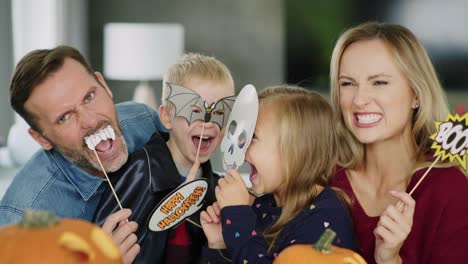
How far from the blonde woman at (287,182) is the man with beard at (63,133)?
37 centimetres

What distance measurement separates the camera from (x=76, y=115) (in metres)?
1.79

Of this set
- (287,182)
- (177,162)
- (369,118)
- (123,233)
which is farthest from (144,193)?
(369,118)

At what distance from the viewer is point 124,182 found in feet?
6.08

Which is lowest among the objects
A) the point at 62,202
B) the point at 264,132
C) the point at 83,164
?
the point at 62,202

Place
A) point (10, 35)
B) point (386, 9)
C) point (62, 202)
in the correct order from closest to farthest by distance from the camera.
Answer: point (62, 202) → point (10, 35) → point (386, 9)

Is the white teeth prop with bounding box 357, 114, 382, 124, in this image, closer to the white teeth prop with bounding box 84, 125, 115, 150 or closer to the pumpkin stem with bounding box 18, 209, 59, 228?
the white teeth prop with bounding box 84, 125, 115, 150

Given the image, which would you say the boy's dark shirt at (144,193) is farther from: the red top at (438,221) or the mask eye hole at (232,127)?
the red top at (438,221)

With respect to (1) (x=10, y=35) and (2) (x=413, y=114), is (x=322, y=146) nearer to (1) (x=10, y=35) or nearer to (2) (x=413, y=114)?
(2) (x=413, y=114)

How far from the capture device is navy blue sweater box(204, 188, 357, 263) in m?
1.50

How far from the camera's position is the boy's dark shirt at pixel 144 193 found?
5.98 ft

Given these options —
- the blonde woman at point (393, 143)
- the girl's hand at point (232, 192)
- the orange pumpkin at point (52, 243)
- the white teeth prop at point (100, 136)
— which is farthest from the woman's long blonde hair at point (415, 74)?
the orange pumpkin at point (52, 243)

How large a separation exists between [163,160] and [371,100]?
0.59 meters

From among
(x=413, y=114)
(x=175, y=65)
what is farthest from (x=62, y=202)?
(x=413, y=114)

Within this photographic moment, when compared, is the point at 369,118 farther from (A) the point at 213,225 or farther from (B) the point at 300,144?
(A) the point at 213,225
